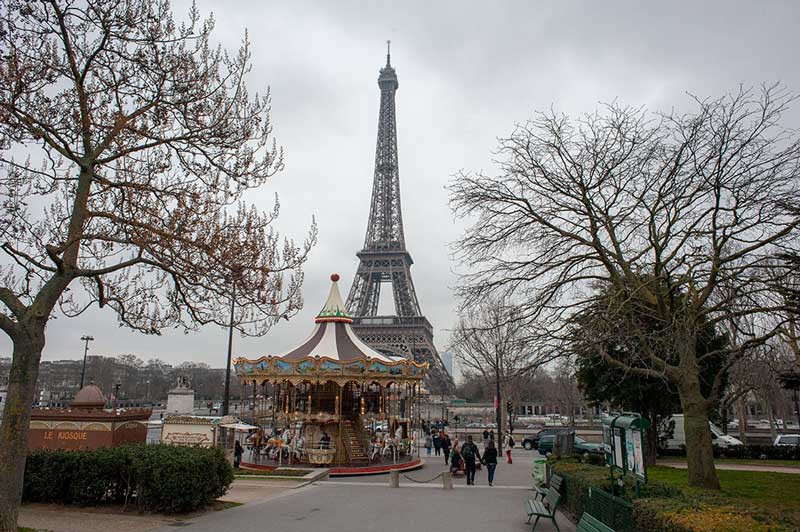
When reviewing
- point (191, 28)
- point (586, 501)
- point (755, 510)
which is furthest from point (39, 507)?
point (755, 510)

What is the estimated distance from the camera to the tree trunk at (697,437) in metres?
12.2

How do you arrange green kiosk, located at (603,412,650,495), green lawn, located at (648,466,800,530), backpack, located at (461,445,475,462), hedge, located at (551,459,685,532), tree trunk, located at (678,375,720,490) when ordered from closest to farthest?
hedge, located at (551,459,685,532)
green lawn, located at (648,466,800,530)
green kiosk, located at (603,412,650,495)
tree trunk, located at (678,375,720,490)
backpack, located at (461,445,475,462)

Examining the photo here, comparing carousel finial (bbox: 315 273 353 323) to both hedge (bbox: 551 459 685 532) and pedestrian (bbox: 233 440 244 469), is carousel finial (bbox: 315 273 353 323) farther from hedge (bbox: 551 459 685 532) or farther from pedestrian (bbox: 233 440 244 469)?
hedge (bbox: 551 459 685 532)

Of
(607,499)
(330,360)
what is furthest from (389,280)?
(607,499)

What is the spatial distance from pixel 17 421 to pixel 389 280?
209 ft

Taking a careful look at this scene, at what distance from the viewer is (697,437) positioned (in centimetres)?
1248

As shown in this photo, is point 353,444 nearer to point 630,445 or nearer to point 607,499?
point 607,499

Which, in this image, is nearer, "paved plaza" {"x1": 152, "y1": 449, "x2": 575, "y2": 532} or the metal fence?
the metal fence

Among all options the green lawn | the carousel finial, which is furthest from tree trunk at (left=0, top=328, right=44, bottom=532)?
the carousel finial

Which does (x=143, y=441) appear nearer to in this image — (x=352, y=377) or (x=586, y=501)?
(x=352, y=377)

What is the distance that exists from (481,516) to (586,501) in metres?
2.62

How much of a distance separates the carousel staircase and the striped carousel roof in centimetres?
314

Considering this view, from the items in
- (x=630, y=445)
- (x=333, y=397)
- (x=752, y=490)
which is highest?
(x=333, y=397)

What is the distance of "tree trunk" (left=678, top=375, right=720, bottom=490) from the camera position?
12.2m
